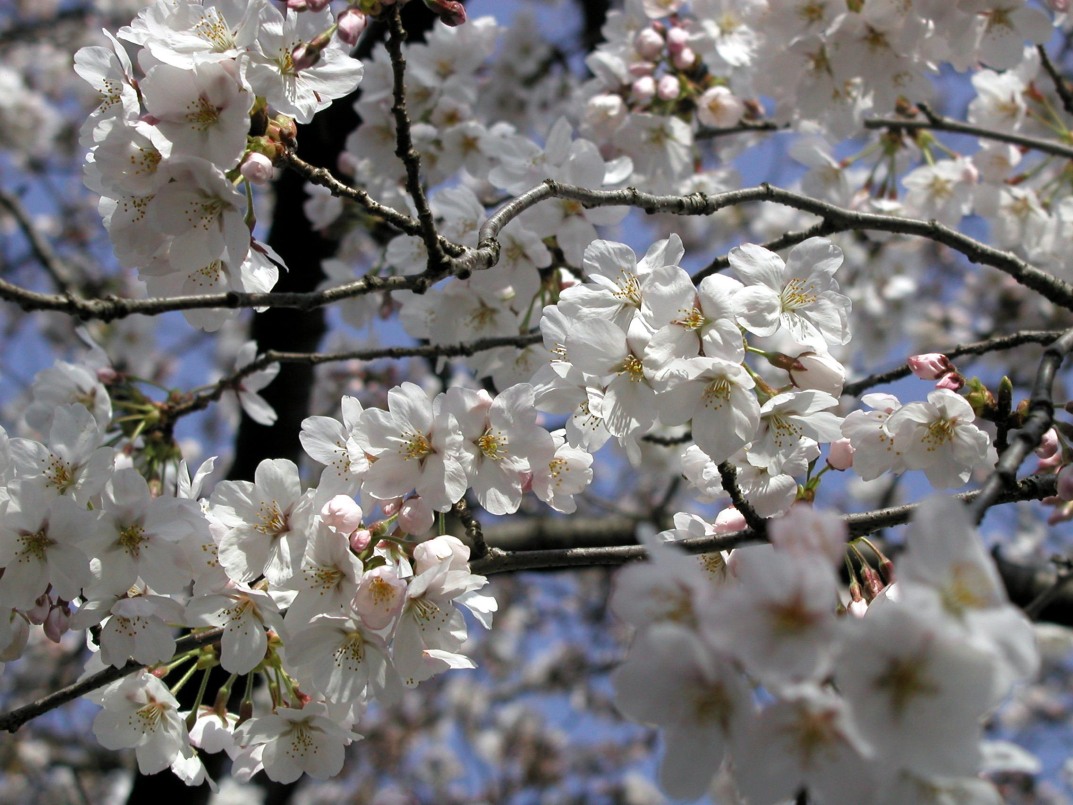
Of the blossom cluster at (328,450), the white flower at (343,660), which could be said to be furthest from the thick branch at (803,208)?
the white flower at (343,660)

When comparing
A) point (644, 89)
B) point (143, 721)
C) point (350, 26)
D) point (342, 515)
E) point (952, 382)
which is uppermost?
point (350, 26)

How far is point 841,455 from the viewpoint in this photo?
1719 millimetres

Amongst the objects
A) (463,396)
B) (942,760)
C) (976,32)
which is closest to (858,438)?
(463,396)

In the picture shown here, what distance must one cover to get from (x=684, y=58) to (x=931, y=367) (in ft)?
5.06

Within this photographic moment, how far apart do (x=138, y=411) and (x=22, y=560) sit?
0.86 m

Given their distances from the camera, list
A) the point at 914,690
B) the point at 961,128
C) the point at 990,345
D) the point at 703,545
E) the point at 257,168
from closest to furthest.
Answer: the point at 914,690 < the point at 703,545 < the point at 257,168 < the point at 990,345 < the point at 961,128

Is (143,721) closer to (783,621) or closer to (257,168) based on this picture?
(257,168)

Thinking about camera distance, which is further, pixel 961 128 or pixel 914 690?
pixel 961 128

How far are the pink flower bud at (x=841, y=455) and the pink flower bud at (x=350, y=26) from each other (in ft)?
4.02

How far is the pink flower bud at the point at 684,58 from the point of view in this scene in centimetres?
286

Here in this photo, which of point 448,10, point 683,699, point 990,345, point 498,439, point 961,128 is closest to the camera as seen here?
point 683,699

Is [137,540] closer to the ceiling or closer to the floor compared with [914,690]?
closer to the floor

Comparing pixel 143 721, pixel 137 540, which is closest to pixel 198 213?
pixel 137 540

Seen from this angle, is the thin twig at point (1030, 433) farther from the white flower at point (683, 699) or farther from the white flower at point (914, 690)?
the white flower at point (683, 699)
